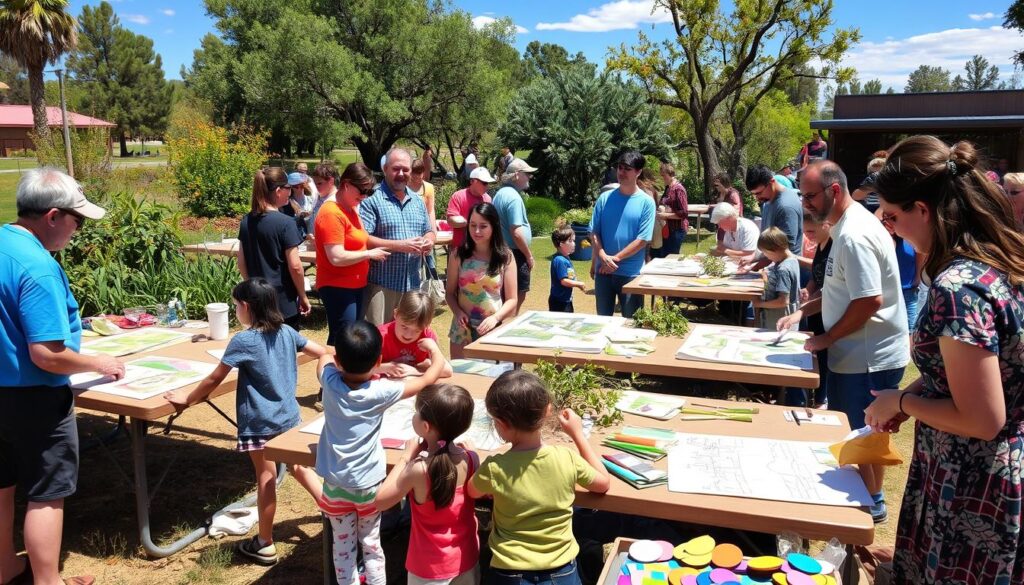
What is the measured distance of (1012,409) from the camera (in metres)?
1.73

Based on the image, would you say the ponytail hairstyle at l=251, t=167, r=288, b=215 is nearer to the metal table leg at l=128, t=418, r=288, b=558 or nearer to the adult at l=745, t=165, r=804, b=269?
the metal table leg at l=128, t=418, r=288, b=558

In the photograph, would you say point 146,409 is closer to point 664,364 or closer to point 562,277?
point 664,364

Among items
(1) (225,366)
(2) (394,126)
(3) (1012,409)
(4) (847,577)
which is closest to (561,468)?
(4) (847,577)

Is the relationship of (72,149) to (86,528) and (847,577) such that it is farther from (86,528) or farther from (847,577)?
(847,577)

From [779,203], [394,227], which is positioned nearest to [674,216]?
[779,203]

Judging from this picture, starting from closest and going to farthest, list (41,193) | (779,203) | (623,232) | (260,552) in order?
(41,193), (260,552), (623,232), (779,203)

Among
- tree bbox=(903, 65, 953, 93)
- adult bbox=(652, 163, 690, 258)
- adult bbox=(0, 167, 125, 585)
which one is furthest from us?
tree bbox=(903, 65, 953, 93)

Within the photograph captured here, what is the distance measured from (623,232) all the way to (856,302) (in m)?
2.52

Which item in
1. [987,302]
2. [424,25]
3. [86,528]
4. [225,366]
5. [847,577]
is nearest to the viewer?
[987,302]

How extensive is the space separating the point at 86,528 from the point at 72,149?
1256 centimetres

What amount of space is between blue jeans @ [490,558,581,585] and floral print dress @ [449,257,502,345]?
2304 millimetres

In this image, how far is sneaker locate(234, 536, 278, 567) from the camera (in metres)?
3.35

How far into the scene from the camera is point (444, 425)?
234 cm

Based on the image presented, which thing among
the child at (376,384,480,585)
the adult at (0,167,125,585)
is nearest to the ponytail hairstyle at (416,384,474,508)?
the child at (376,384,480,585)
